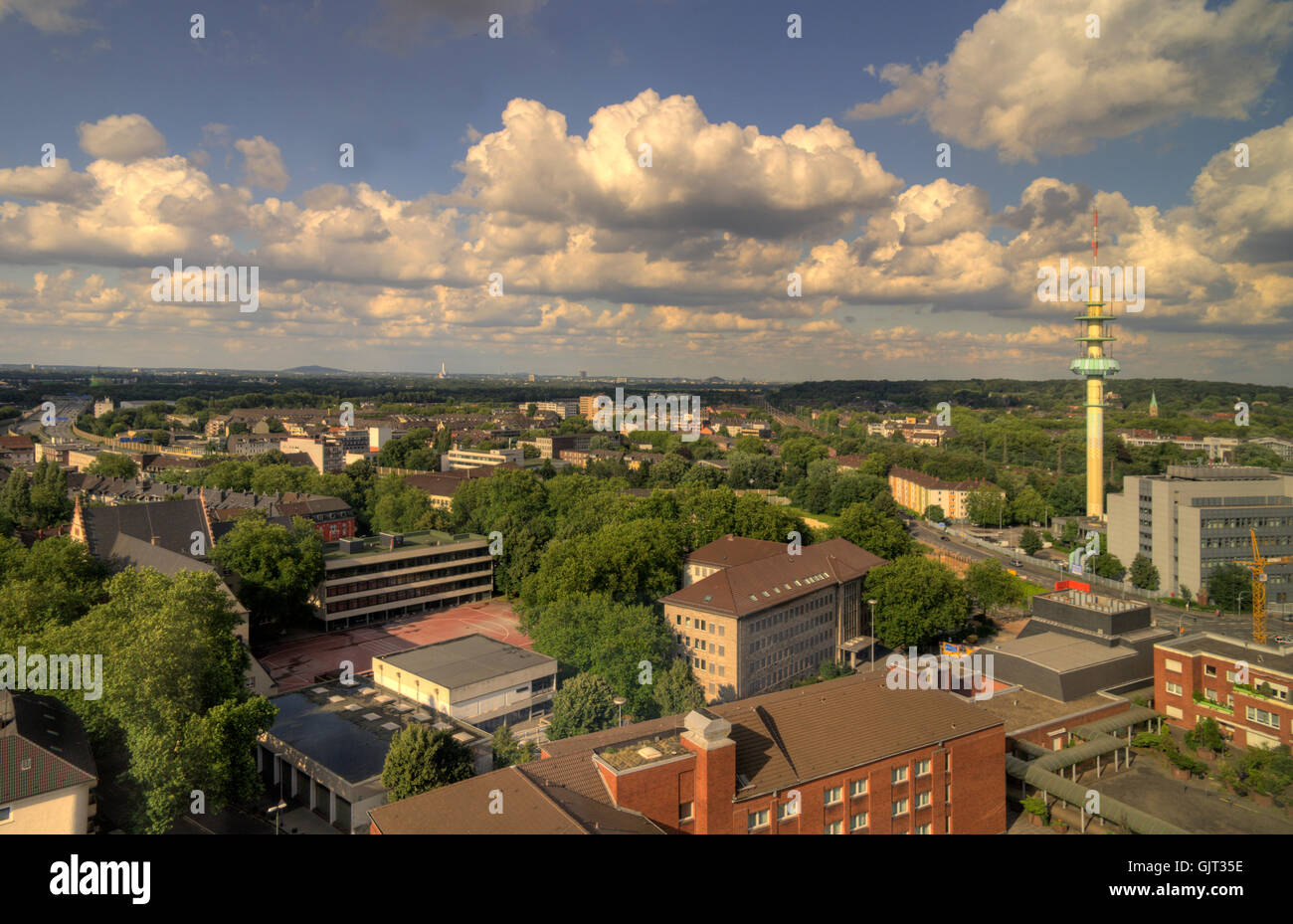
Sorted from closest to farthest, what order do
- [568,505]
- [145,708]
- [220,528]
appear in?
1. [145,708]
2. [220,528]
3. [568,505]

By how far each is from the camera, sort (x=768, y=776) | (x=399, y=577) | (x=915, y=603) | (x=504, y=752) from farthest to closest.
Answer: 1. (x=399, y=577)
2. (x=915, y=603)
3. (x=504, y=752)
4. (x=768, y=776)

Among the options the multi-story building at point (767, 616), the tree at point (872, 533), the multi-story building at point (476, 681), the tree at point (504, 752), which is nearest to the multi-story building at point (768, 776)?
the tree at point (504, 752)

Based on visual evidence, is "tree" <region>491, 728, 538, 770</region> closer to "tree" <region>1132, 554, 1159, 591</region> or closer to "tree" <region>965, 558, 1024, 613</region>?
"tree" <region>965, 558, 1024, 613</region>

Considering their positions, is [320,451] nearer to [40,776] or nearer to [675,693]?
[675,693]

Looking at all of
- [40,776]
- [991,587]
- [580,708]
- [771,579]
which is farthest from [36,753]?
[991,587]
